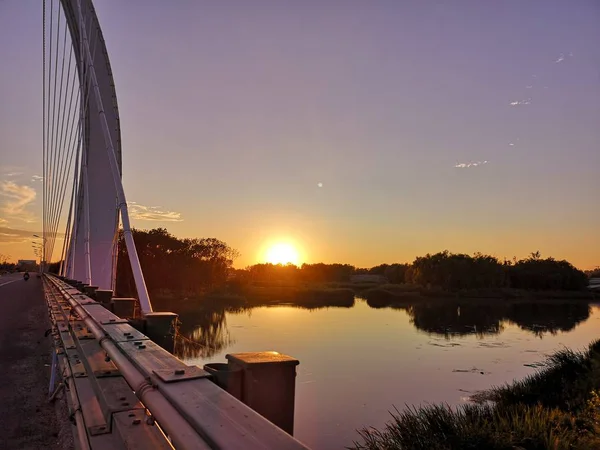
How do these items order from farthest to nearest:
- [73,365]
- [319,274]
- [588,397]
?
[319,274] → [588,397] → [73,365]

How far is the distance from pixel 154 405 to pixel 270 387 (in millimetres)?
574

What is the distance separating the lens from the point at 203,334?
28.9m

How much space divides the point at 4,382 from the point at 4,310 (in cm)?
1197

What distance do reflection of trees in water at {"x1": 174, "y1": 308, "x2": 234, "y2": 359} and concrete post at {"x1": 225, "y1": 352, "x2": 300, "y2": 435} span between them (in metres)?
14.2

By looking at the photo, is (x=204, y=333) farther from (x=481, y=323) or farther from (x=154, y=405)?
(x=154, y=405)

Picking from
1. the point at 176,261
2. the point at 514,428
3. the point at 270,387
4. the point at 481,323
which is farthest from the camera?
the point at 176,261

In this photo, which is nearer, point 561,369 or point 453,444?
point 453,444

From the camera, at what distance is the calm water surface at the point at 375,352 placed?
1473 cm

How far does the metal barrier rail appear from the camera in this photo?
1.31m

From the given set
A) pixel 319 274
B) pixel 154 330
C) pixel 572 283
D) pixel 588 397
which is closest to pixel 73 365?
pixel 154 330

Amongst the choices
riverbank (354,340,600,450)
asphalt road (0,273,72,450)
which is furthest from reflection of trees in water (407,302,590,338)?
asphalt road (0,273,72,450)

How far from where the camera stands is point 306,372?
19297mm

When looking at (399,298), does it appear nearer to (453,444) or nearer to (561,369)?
(561,369)

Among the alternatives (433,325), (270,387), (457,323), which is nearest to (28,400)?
(270,387)
